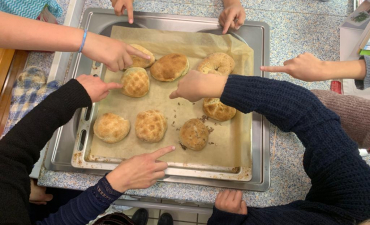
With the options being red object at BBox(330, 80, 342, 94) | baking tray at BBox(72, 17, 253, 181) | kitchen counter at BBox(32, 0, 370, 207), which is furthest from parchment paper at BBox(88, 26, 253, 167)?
red object at BBox(330, 80, 342, 94)

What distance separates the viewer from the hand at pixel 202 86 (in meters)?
0.72

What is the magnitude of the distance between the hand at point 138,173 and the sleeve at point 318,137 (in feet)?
1.02

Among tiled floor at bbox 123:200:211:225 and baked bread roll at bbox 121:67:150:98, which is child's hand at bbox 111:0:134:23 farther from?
tiled floor at bbox 123:200:211:225

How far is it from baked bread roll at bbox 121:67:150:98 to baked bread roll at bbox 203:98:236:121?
0.80ft

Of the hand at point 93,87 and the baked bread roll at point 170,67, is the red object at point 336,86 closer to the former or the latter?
the baked bread roll at point 170,67

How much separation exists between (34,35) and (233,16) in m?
0.72

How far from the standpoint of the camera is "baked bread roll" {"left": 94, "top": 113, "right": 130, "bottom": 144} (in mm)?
856

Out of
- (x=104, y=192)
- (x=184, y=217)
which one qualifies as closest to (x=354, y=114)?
(x=104, y=192)

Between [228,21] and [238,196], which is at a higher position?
[228,21]

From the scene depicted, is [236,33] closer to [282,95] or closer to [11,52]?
[282,95]

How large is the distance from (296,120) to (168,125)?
0.46 metres

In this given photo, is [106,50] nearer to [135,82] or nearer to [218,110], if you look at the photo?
[135,82]

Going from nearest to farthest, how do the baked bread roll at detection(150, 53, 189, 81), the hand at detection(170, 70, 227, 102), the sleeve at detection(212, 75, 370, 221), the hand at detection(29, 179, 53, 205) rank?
the sleeve at detection(212, 75, 370, 221)
the hand at detection(170, 70, 227, 102)
the baked bread roll at detection(150, 53, 189, 81)
the hand at detection(29, 179, 53, 205)

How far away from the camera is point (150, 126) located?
85 centimetres
